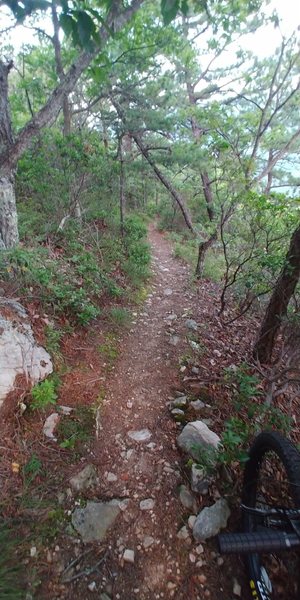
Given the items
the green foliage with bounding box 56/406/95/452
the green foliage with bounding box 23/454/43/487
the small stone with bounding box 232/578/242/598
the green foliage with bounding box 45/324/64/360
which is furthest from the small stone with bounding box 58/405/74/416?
the small stone with bounding box 232/578/242/598

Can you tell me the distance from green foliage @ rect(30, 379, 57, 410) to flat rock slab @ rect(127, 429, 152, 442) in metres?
0.86

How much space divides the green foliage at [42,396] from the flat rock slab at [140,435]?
2.82 ft

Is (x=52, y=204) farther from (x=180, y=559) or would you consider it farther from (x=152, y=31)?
(x=180, y=559)

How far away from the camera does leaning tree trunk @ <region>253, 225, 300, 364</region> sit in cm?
321

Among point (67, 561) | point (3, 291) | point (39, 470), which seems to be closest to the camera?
point (67, 561)

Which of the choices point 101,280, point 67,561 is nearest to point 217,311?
point 101,280

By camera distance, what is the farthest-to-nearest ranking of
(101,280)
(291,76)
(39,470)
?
(291,76) → (101,280) → (39,470)

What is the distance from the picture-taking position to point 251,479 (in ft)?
6.92

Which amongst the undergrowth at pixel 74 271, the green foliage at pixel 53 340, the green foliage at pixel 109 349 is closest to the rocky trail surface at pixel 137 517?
the green foliage at pixel 109 349

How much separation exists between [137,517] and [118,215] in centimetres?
775

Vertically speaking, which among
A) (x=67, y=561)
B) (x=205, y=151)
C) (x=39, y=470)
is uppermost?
(x=205, y=151)

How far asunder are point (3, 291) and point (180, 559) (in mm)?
3145

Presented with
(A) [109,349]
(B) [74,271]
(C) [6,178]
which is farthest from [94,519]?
(C) [6,178]

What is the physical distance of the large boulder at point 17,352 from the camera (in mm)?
2641
